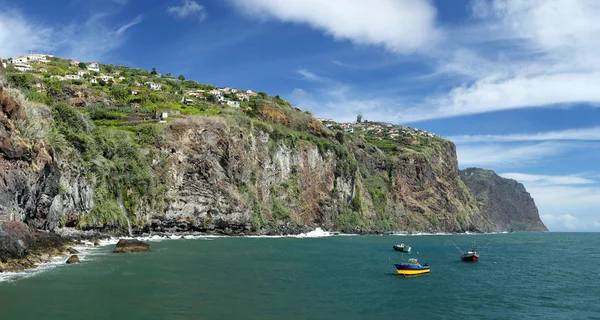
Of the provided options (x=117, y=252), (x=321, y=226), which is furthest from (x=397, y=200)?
(x=117, y=252)

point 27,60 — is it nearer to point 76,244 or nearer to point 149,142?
point 149,142

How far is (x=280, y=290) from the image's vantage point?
109ft

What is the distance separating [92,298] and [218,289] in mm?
8753

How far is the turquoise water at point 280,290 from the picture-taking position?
2547 cm

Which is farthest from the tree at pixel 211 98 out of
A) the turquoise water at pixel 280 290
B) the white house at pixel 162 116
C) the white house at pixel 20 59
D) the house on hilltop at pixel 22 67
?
the turquoise water at pixel 280 290

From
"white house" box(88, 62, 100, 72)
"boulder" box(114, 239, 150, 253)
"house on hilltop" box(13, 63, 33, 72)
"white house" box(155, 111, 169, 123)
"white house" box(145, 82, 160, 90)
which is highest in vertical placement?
"white house" box(88, 62, 100, 72)

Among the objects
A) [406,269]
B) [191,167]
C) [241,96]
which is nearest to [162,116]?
[191,167]

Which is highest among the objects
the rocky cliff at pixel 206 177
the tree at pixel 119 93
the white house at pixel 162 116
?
the tree at pixel 119 93

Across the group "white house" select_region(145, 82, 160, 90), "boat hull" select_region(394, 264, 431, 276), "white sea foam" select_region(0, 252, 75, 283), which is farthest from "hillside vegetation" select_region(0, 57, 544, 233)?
"boat hull" select_region(394, 264, 431, 276)

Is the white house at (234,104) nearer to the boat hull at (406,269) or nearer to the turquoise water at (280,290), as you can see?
the turquoise water at (280,290)

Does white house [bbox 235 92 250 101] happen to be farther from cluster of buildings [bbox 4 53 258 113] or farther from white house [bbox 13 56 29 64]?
white house [bbox 13 56 29 64]

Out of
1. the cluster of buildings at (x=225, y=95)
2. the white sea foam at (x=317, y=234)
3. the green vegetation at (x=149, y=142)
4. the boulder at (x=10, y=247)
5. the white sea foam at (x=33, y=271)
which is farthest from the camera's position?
the cluster of buildings at (x=225, y=95)

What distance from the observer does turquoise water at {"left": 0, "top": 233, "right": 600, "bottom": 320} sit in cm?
2547

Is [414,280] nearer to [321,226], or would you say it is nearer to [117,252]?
[117,252]
